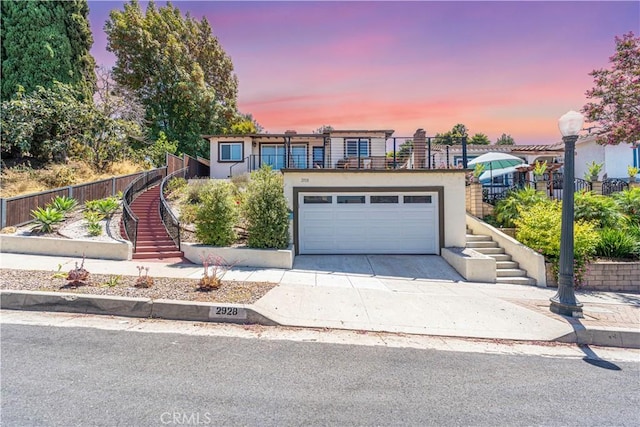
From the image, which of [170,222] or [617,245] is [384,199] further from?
[170,222]

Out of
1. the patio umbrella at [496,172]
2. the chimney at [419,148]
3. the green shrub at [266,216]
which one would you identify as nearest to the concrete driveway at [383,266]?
the green shrub at [266,216]

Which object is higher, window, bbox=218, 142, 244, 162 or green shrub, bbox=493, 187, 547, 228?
window, bbox=218, 142, 244, 162

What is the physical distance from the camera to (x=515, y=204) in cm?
1145

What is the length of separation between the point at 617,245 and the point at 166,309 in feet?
40.0

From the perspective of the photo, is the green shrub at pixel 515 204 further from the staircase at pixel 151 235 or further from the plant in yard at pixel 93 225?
the plant in yard at pixel 93 225

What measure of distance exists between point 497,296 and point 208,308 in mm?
6640

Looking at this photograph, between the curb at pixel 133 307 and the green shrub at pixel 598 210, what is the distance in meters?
11.3

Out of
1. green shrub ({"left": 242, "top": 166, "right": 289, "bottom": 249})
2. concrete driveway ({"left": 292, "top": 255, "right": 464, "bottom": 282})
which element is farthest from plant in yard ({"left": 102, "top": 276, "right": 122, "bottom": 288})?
concrete driveway ({"left": 292, "top": 255, "right": 464, "bottom": 282})

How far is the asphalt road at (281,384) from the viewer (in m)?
3.00

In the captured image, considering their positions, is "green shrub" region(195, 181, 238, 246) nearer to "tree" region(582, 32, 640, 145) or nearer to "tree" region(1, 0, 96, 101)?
"tree" region(582, 32, 640, 145)

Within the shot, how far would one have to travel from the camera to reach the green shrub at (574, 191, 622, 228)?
10.5 m

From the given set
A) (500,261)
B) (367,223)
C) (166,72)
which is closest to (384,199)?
(367,223)

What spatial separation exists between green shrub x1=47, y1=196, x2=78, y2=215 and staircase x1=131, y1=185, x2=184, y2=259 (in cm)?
209

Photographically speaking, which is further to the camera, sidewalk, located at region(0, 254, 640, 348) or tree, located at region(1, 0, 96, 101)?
tree, located at region(1, 0, 96, 101)
